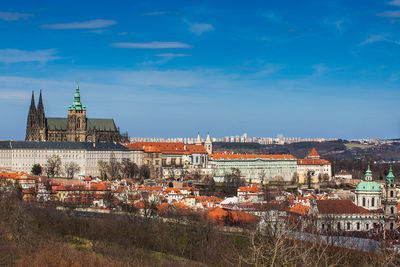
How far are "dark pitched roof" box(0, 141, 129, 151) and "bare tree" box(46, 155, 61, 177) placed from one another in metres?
3.01

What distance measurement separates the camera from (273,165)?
116875 mm

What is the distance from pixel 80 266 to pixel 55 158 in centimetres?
6944

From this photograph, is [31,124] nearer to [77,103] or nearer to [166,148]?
[77,103]

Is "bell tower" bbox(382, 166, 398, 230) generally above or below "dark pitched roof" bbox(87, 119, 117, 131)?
below

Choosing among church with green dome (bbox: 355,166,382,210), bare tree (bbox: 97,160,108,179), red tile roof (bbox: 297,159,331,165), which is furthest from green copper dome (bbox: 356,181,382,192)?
red tile roof (bbox: 297,159,331,165)

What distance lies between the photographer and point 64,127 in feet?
370

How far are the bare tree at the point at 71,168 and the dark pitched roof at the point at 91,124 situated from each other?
15.8 metres

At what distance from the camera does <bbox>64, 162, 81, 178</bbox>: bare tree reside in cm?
9164

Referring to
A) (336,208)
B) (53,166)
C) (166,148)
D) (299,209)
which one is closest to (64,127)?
(166,148)

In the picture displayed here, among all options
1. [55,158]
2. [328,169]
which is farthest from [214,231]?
[328,169]

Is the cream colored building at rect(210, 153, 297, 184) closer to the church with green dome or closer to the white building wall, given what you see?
the white building wall

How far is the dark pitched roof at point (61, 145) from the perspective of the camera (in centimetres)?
9674

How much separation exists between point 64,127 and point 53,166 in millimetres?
23483

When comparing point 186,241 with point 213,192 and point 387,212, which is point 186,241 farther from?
point 213,192
